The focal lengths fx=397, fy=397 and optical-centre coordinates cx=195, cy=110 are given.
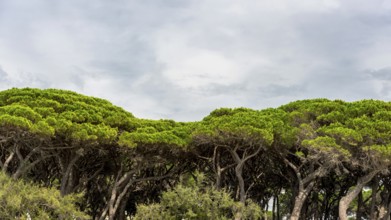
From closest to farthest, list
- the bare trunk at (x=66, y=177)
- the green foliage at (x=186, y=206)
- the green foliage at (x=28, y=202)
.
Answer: the green foliage at (x=28, y=202) < the green foliage at (x=186, y=206) < the bare trunk at (x=66, y=177)

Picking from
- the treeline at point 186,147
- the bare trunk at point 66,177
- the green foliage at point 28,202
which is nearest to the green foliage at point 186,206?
the treeline at point 186,147

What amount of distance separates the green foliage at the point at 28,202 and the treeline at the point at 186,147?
5 centimetres

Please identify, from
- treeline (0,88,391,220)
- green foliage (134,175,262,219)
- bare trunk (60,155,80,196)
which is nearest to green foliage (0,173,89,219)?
treeline (0,88,391,220)

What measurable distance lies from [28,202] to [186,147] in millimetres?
9347

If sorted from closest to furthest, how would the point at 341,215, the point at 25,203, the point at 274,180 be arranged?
the point at 25,203, the point at 341,215, the point at 274,180

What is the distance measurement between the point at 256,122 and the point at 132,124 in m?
A: 7.19

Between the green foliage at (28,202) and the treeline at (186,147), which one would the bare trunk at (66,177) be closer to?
the treeline at (186,147)

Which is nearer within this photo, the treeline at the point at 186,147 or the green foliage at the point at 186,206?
the green foliage at the point at 186,206

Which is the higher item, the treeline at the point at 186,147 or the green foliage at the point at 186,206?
the treeline at the point at 186,147

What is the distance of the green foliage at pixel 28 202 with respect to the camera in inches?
593

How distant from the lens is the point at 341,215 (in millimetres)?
18469

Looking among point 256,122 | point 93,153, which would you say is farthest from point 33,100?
point 256,122

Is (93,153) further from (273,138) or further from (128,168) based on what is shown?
(273,138)

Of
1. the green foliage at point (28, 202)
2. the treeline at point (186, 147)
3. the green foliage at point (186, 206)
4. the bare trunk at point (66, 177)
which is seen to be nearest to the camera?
the green foliage at point (28, 202)
